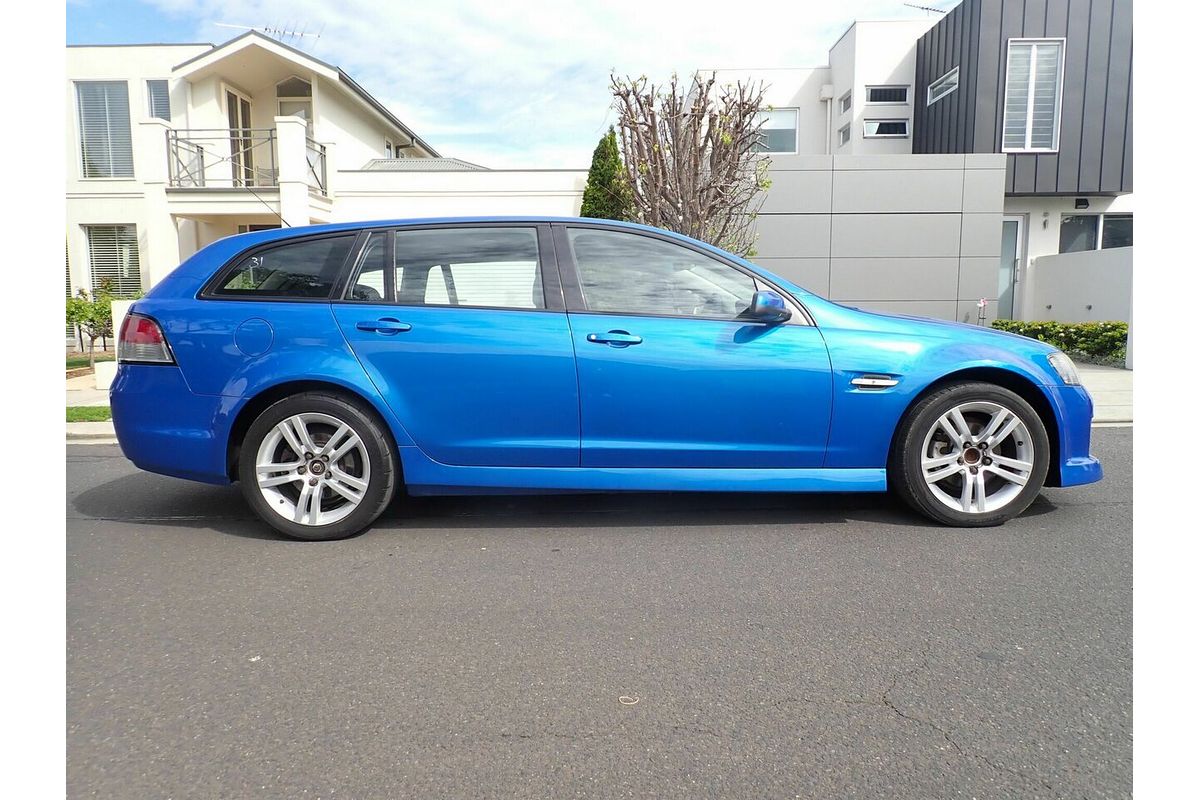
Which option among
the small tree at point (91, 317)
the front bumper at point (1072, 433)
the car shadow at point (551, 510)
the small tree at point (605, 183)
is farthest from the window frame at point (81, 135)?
the front bumper at point (1072, 433)

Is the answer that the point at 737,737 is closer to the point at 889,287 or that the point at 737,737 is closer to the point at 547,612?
the point at 547,612

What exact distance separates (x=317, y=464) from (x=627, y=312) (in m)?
1.83

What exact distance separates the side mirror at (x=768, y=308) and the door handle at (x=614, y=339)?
62cm

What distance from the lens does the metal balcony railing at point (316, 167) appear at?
16094 millimetres

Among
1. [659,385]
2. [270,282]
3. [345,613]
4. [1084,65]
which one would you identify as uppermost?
[1084,65]

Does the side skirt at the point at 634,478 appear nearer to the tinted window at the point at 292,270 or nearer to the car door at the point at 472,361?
the car door at the point at 472,361

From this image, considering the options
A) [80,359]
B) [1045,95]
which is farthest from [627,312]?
[1045,95]

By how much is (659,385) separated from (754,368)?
0.50m

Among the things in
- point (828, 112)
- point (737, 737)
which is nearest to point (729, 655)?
point (737, 737)

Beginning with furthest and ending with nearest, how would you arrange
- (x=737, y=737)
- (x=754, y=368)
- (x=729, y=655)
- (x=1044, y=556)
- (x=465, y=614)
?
(x=754, y=368) < (x=1044, y=556) < (x=465, y=614) < (x=729, y=655) < (x=737, y=737)

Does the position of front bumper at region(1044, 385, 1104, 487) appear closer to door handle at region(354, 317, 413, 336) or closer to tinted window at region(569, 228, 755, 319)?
tinted window at region(569, 228, 755, 319)

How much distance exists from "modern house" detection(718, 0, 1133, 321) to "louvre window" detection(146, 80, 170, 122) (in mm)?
14206

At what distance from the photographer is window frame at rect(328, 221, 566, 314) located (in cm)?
429

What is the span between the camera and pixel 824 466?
14.1 feet
